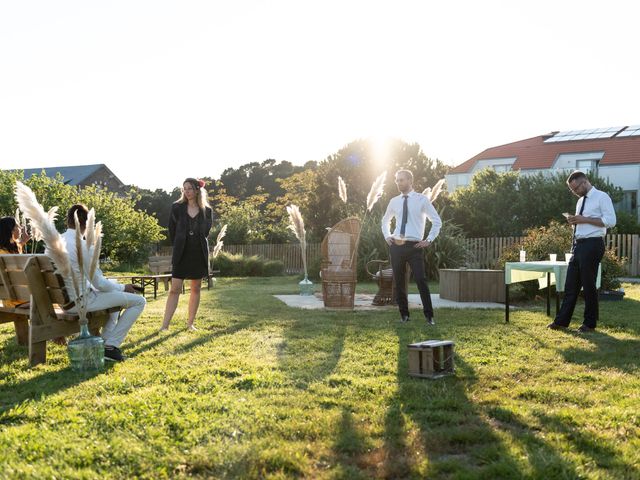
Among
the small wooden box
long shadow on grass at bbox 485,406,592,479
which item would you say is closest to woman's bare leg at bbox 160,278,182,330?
the small wooden box

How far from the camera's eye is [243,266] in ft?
69.6

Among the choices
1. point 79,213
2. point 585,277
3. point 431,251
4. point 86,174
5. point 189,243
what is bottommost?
point 585,277

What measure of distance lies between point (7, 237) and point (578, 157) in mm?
40330

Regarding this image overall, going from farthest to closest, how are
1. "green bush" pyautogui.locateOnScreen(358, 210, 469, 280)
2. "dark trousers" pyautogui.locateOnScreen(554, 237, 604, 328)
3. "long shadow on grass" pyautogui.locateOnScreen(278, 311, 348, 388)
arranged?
"green bush" pyautogui.locateOnScreen(358, 210, 469, 280), "dark trousers" pyautogui.locateOnScreen(554, 237, 604, 328), "long shadow on grass" pyautogui.locateOnScreen(278, 311, 348, 388)

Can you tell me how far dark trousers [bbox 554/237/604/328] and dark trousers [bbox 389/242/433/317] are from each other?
1.42 metres

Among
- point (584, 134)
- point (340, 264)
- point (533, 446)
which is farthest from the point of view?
point (584, 134)

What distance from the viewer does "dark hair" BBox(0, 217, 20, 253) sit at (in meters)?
5.93

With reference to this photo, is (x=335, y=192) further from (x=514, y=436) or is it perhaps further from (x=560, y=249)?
(x=514, y=436)

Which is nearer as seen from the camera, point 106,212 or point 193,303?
point 193,303

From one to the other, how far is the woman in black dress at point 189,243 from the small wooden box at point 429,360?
3.02m

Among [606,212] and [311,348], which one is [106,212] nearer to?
[311,348]

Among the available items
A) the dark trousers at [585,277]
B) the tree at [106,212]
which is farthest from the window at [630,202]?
the dark trousers at [585,277]

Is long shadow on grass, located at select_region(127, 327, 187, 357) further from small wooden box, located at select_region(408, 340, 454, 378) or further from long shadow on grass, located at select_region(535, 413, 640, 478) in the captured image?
long shadow on grass, located at select_region(535, 413, 640, 478)

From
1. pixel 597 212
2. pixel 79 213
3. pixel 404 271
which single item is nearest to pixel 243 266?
pixel 404 271
